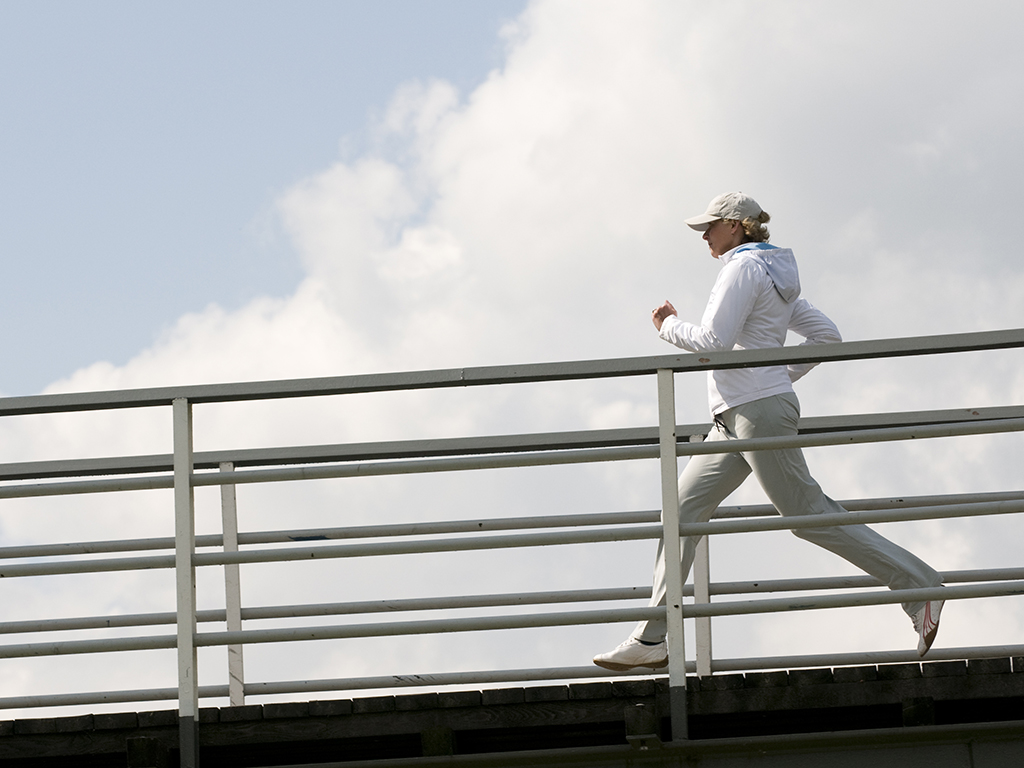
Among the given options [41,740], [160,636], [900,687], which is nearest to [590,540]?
[900,687]

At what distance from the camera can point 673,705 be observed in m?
4.40

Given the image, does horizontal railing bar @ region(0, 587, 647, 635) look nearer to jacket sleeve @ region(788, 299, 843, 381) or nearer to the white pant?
the white pant

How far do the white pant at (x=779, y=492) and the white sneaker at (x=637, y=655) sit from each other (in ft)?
0.11

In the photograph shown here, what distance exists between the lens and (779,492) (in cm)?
507

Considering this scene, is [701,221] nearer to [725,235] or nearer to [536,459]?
[725,235]

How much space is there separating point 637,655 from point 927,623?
3.75ft

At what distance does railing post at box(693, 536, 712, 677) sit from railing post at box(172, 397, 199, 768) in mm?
2184

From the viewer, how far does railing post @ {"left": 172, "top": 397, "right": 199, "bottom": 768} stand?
4477 mm

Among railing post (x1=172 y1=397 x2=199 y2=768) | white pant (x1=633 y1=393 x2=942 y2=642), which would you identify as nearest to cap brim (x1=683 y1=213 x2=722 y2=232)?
white pant (x1=633 y1=393 x2=942 y2=642)

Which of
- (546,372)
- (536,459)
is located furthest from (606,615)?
(546,372)

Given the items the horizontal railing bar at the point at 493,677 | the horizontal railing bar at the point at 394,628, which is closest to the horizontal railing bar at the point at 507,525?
the horizontal railing bar at the point at 493,677

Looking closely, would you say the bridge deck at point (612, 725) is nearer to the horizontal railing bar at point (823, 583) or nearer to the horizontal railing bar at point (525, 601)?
the horizontal railing bar at point (525, 601)

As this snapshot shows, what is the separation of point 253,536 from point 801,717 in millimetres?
2524

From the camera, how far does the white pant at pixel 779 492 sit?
505 centimetres
